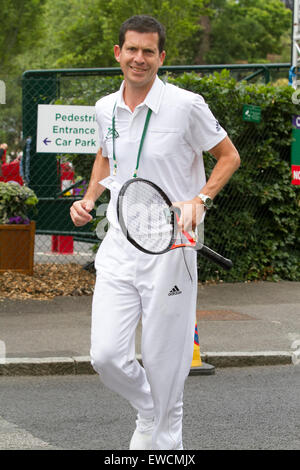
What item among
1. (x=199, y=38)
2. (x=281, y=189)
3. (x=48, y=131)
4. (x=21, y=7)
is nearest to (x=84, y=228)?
(x=48, y=131)

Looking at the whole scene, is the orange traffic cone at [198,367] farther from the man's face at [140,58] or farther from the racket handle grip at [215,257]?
the man's face at [140,58]

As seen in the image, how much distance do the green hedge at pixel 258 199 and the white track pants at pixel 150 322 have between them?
7.12 metres

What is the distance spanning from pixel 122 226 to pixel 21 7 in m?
27.2

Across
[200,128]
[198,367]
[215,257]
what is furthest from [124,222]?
[198,367]

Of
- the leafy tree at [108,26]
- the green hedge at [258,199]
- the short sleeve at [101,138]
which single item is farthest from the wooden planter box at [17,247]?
the leafy tree at [108,26]

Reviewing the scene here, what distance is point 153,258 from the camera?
401 centimetres

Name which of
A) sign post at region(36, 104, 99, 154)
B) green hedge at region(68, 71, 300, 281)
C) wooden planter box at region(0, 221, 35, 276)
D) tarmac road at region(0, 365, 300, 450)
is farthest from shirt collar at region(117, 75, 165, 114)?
green hedge at region(68, 71, 300, 281)

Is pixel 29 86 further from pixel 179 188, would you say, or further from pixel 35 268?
pixel 179 188

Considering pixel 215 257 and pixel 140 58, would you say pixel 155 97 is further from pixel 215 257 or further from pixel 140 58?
pixel 215 257

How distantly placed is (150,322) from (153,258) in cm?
30

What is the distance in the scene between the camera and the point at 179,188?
408cm

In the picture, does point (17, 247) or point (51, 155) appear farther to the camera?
point (51, 155)

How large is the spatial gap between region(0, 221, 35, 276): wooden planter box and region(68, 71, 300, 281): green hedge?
1.99 m

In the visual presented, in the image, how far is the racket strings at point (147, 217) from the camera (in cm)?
389
